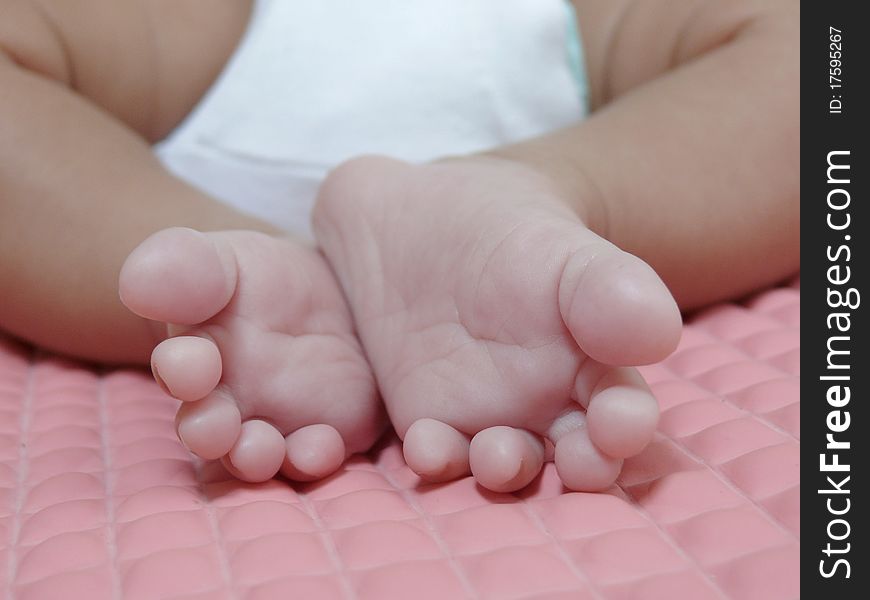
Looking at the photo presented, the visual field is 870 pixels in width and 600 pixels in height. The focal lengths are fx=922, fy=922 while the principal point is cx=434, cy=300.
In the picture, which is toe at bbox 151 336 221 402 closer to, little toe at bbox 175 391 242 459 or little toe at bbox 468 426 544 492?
little toe at bbox 175 391 242 459

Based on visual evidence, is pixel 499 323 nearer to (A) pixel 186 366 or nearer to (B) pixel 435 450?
(B) pixel 435 450

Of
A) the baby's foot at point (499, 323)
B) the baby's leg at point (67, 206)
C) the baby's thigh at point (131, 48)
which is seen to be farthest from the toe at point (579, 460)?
the baby's thigh at point (131, 48)

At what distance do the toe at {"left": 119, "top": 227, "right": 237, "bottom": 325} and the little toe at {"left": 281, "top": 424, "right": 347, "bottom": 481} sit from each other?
107mm

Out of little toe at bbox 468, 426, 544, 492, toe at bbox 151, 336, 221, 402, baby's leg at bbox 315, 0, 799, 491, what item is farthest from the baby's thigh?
little toe at bbox 468, 426, 544, 492

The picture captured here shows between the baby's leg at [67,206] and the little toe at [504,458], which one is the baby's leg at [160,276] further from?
the little toe at [504,458]

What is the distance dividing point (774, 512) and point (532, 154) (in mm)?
366

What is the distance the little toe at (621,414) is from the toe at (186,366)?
0.23 m

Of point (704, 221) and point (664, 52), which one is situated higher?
point (664, 52)

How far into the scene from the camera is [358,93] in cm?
98

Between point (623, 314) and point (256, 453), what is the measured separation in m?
0.26

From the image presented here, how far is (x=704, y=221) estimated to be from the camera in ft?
2.77

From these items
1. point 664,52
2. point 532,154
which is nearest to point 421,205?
point 532,154

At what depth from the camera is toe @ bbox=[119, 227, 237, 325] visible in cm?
56
